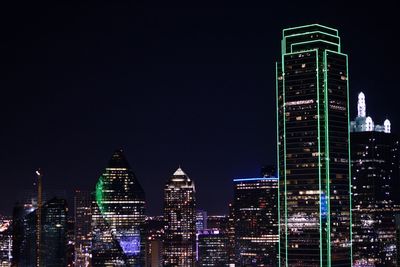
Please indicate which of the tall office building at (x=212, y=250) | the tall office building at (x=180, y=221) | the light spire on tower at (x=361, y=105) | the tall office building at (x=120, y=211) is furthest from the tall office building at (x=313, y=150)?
the tall office building at (x=212, y=250)

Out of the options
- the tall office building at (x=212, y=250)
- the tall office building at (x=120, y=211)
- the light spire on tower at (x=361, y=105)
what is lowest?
the tall office building at (x=212, y=250)

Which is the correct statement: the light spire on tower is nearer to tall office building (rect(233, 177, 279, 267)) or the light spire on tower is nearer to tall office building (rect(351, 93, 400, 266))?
tall office building (rect(351, 93, 400, 266))

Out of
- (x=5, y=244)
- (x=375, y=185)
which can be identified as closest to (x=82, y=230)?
(x=5, y=244)

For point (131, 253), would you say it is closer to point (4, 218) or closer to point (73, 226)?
point (73, 226)

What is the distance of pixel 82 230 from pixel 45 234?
70.8 feet

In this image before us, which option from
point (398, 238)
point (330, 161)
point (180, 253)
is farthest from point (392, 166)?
point (180, 253)

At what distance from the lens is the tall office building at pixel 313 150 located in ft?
161

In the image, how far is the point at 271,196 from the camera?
3145 inches

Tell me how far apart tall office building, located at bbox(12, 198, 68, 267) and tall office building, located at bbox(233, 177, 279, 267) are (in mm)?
26937

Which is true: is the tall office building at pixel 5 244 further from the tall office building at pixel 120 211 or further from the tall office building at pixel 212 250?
the tall office building at pixel 212 250

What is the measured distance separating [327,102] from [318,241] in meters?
9.03

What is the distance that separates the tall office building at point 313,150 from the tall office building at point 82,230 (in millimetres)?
29094

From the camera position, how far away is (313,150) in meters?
49.2

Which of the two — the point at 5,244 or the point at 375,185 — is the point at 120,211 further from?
the point at 375,185
